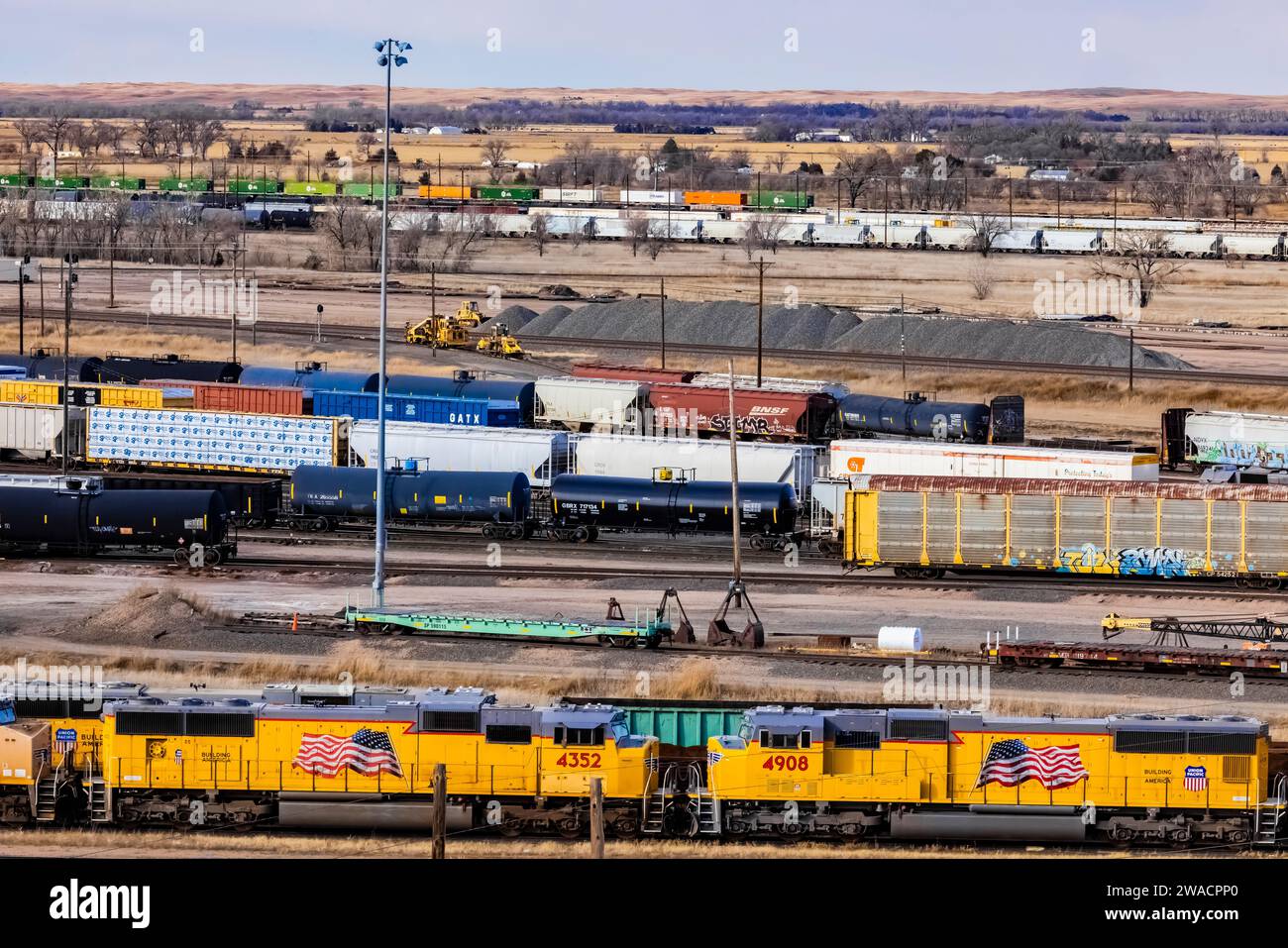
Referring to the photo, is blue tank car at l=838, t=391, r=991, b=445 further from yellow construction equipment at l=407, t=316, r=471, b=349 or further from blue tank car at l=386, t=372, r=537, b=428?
yellow construction equipment at l=407, t=316, r=471, b=349

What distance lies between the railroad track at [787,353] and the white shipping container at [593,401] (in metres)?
20.8

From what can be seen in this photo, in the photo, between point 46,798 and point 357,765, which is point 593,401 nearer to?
point 357,765

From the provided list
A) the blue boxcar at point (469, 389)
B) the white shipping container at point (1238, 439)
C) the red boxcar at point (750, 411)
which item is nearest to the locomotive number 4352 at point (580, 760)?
the red boxcar at point (750, 411)

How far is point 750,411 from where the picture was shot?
7806 cm

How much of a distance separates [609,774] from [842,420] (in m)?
50.3

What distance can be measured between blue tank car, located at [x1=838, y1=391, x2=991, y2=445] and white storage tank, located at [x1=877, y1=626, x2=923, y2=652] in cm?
3301

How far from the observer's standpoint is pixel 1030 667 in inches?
1736

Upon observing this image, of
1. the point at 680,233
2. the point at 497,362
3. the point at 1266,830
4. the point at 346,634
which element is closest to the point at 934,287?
the point at 680,233

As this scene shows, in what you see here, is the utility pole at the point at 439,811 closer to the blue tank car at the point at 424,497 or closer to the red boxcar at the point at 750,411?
the blue tank car at the point at 424,497

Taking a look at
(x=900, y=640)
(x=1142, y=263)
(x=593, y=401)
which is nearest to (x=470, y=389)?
(x=593, y=401)

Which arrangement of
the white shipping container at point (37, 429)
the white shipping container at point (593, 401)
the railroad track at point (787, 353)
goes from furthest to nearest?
the railroad track at point (787, 353) → the white shipping container at point (593, 401) → the white shipping container at point (37, 429)

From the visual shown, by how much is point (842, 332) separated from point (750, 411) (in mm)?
36465

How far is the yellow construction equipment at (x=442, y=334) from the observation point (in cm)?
10594

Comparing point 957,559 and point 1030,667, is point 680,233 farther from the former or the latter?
point 1030,667
